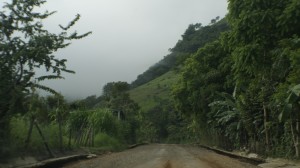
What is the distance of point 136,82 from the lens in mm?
144000

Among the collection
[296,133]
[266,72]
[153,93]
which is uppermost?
[153,93]

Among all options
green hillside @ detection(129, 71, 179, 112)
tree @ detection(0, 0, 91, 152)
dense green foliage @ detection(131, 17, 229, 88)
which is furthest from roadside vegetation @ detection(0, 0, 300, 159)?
green hillside @ detection(129, 71, 179, 112)

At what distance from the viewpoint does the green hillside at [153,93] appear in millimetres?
100625

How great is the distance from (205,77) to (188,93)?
580 centimetres

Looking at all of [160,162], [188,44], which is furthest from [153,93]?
[160,162]

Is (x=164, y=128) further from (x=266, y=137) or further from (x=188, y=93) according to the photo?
(x=266, y=137)

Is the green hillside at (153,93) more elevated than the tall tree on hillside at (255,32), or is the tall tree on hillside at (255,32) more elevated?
the green hillside at (153,93)

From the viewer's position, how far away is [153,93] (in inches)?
4326

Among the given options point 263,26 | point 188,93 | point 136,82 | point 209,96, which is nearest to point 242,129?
point 209,96

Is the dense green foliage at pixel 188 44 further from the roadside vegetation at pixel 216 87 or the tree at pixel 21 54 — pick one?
the tree at pixel 21 54

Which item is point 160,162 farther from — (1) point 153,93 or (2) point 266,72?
(1) point 153,93

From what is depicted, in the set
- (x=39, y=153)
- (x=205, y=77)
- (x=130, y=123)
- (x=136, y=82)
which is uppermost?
(x=136, y=82)

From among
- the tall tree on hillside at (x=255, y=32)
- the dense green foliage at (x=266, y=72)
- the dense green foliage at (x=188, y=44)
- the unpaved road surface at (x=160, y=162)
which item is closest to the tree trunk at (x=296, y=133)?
the dense green foliage at (x=266, y=72)

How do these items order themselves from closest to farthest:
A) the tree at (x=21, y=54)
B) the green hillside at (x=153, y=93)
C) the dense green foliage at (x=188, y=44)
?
the tree at (x=21, y=54) < the dense green foliage at (x=188, y=44) < the green hillside at (x=153, y=93)
